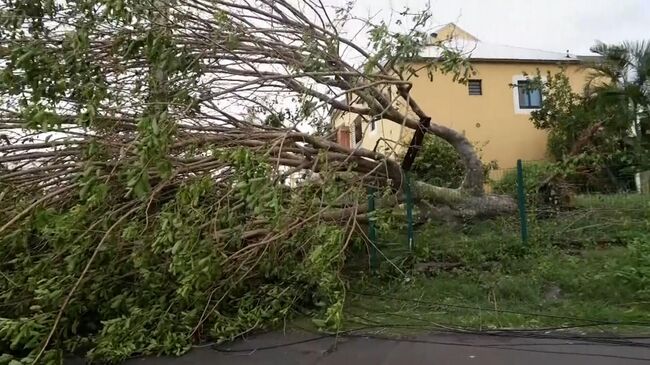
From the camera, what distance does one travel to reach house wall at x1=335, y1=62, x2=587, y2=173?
20375 mm

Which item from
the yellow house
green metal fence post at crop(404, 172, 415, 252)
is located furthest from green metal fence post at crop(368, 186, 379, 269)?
the yellow house

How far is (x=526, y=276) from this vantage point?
23.5 feet

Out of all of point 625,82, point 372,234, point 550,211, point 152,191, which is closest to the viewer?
point 152,191

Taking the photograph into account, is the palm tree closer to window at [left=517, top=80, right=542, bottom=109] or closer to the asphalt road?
window at [left=517, top=80, right=542, bottom=109]

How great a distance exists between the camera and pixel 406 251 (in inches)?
319

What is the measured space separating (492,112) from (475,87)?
3.44 ft

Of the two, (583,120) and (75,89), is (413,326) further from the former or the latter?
(583,120)

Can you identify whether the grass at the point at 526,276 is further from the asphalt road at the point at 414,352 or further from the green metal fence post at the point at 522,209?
the asphalt road at the point at 414,352

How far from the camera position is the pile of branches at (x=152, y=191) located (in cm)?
556

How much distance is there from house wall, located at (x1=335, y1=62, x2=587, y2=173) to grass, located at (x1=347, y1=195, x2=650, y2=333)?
37.4 ft

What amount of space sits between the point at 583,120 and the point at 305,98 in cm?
1198

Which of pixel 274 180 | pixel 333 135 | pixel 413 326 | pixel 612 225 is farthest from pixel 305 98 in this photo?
pixel 612 225

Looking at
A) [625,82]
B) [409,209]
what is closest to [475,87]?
[625,82]

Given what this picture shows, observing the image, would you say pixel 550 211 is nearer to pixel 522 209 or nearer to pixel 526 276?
pixel 522 209
